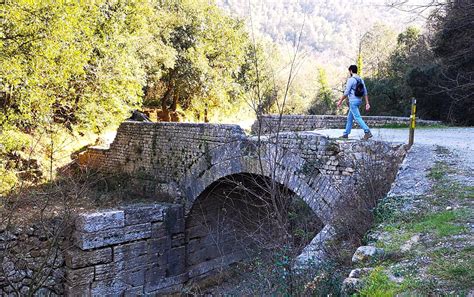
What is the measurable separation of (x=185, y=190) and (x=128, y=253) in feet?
7.14

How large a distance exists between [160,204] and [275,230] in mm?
5598

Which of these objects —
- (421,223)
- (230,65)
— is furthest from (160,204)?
(230,65)

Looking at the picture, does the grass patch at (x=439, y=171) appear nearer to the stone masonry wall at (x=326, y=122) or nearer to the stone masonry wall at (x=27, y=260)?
the stone masonry wall at (x=326, y=122)

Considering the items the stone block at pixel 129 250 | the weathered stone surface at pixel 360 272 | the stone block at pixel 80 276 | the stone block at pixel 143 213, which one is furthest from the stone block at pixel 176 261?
the weathered stone surface at pixel 360 272

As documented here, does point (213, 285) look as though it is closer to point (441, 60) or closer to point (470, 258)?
point (470, 258)

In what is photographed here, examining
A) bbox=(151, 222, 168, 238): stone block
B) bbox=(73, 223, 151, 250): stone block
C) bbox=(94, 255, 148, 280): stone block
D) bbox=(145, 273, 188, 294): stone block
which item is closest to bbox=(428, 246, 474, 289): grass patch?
bbox=(73, 223, 151, 250): stone block

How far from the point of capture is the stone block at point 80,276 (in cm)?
786

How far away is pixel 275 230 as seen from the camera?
4.79 m

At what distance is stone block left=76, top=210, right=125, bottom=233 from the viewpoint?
8.00m

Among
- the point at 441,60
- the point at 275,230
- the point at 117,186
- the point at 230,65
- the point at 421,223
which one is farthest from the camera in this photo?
the point at 230,65

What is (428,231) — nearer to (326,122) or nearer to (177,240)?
(177,240)

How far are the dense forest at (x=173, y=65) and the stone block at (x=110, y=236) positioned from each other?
1.61m

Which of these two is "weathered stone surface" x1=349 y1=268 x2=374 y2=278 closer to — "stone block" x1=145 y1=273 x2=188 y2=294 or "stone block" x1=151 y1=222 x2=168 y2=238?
"stone block" x1=151 y1=222 x2=168 y2=238

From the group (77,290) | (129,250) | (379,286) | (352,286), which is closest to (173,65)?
(129,250)
